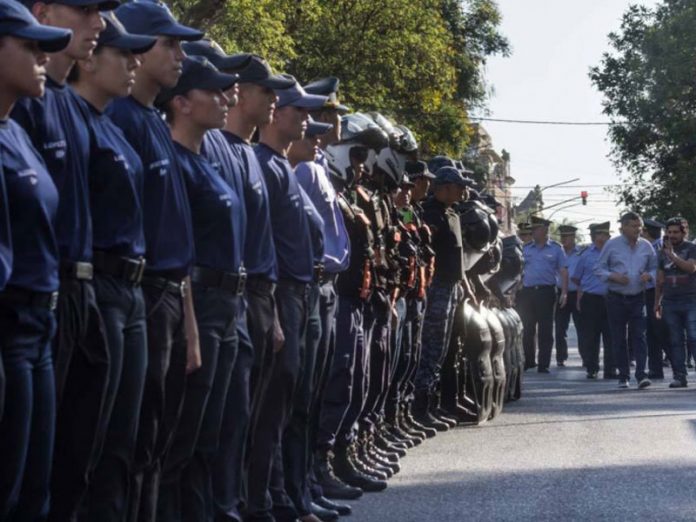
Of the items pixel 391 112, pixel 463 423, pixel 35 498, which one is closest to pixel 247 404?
pixel 35 498

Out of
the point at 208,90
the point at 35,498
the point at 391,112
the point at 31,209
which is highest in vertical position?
the point at 391,112

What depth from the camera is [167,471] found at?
6.76m

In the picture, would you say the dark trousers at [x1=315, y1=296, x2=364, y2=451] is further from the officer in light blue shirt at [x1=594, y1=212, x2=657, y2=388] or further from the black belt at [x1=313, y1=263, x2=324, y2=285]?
the officer in light blue shirt at [x1=594, y1=212, x2=657, y2=388]

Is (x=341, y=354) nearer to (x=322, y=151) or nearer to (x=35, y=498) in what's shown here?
(x=322, y=151)

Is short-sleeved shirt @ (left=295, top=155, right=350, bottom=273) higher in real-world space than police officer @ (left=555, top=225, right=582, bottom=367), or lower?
lower

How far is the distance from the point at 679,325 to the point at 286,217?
13132 millimetres

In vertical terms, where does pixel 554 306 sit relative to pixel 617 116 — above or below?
below

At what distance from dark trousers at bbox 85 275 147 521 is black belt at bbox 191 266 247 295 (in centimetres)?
101

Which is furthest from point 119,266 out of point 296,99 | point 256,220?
point 296,99

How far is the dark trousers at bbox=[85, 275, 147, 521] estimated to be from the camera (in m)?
5.78

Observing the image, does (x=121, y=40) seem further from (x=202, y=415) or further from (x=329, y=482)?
(x=329, y=482)

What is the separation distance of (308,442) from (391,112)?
124 feet

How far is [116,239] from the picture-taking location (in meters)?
5.82

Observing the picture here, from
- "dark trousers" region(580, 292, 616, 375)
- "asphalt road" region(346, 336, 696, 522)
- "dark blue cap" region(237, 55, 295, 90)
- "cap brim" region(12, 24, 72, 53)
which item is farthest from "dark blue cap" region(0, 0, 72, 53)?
"dark trousers" region(580, 292, 616, 375)
